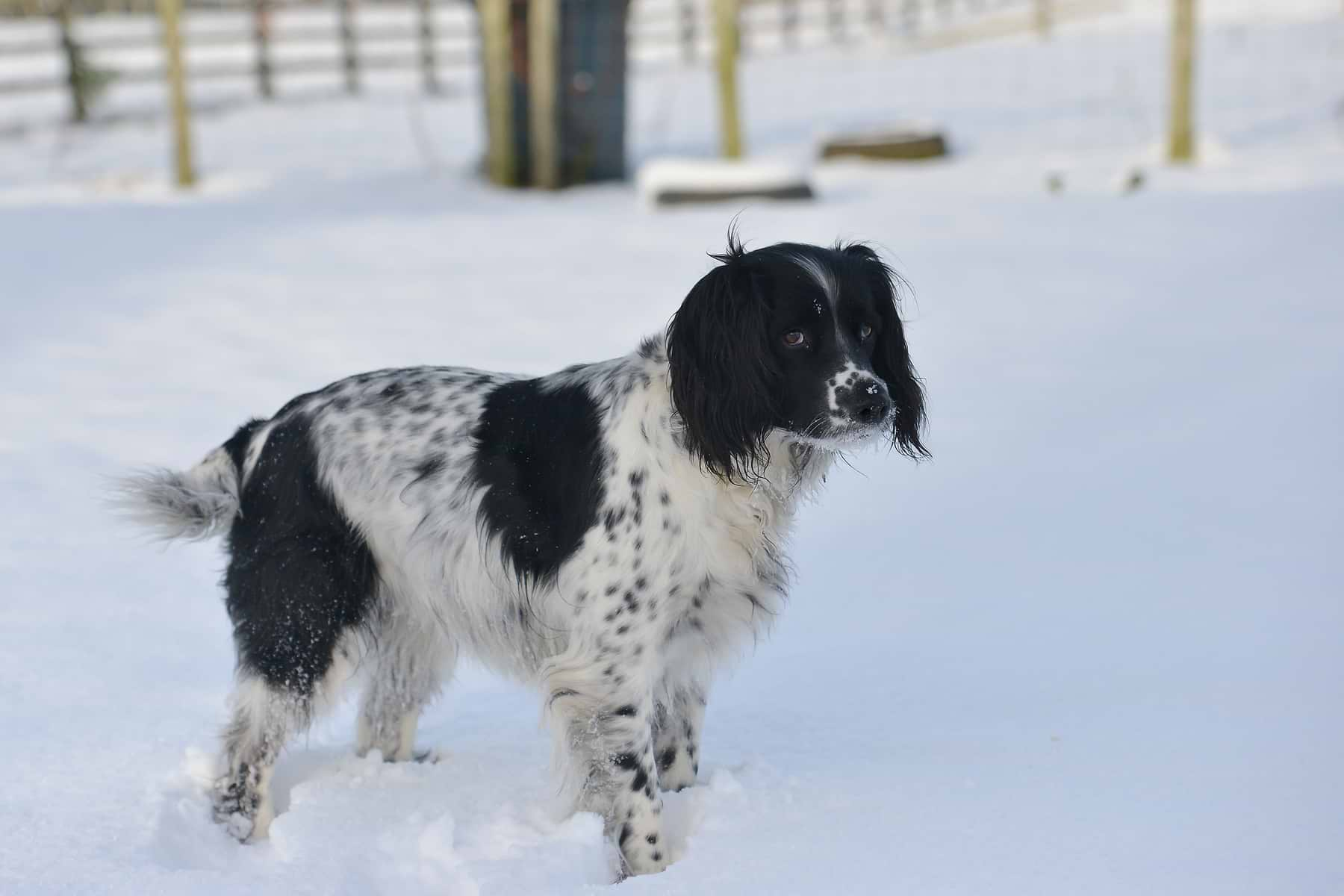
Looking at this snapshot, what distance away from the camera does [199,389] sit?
22.5 feet

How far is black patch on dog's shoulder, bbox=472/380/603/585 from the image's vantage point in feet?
10.4

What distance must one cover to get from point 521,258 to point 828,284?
6.55 m

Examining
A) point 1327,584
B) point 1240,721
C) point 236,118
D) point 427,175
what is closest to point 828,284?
point 1240,721

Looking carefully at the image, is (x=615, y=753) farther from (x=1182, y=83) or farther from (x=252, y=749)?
(x=1182, y=83)

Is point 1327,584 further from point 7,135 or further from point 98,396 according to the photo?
point 7,135

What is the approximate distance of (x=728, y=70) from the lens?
36.4 feet

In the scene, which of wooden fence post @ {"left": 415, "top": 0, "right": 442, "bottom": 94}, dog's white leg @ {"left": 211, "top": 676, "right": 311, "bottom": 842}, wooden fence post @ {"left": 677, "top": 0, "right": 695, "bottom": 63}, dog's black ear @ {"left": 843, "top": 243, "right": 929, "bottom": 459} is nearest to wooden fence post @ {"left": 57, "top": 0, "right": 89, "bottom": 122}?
wooden fence post @ {"left": 415, "top": 0, "right": 442, "bottom": 94}

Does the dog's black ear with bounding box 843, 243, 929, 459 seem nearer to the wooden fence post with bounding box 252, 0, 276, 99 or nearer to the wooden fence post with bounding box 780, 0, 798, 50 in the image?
the wooden fence post with bounding box 252, 0, 276, 99

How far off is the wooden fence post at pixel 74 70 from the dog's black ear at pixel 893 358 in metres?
16.0

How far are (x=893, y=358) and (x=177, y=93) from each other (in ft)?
34.3

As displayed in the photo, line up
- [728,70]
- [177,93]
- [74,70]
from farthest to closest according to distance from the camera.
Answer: [74,70] → [177,93] → [728,70]

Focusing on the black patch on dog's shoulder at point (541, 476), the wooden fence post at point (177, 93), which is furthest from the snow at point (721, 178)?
the black patch on dog's shoulder at point (541, 476)

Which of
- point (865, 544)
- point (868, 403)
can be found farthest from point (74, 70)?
point (868, 403)

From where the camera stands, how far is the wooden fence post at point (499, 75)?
11.6 meters
